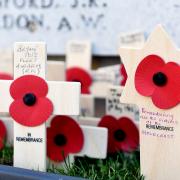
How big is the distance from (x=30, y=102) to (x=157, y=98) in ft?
1.07

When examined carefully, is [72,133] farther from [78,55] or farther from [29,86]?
[78,55]

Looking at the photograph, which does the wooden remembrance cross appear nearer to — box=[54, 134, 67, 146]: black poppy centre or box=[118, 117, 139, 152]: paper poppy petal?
box=[54, 134, 67, 146]: black poppy centre

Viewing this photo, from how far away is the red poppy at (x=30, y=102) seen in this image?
135 centimetres

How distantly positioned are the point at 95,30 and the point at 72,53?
131 mm

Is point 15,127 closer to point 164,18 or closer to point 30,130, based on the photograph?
point 30,130

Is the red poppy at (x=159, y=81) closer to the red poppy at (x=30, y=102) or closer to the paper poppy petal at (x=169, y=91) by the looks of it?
the paper poppy petal at (x=169, y=91)

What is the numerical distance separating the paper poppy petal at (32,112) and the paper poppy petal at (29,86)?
2 centimetres

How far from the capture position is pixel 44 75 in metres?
1.36

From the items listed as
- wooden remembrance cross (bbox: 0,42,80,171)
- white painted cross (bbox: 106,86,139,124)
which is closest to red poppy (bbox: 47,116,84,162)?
wooden remembrance cross (bbox: 0,42,80,171)

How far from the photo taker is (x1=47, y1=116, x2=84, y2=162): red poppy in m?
1.48

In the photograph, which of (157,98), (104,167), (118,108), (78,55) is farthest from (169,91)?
(78,55)

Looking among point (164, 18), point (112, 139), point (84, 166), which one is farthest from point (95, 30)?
point (84, 166)

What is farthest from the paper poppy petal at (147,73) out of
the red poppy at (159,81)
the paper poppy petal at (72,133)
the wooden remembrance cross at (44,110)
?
the paper poppy petal at (72,133)

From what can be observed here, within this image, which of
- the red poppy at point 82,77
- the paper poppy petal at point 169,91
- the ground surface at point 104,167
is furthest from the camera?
the red poppy at point 82,77
